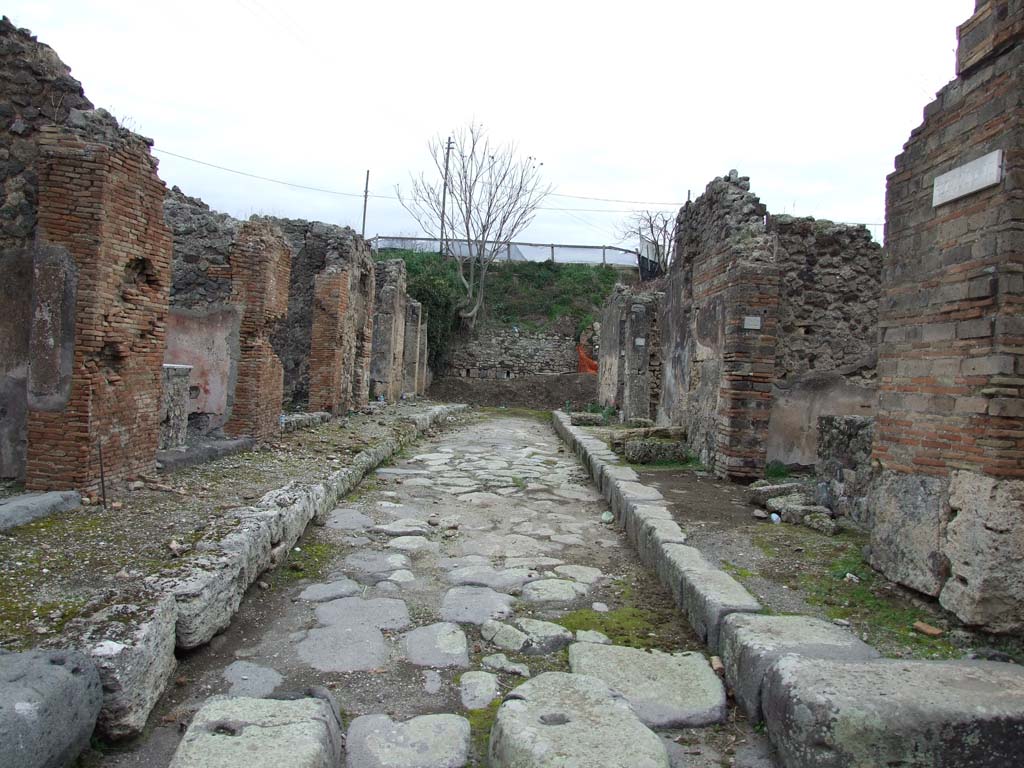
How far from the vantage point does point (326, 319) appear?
11.9 metres

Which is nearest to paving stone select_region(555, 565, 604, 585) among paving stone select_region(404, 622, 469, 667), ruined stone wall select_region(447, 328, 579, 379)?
paving stone select_region(404, 622, 469, 667)

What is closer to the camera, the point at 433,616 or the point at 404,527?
the point at 433,616

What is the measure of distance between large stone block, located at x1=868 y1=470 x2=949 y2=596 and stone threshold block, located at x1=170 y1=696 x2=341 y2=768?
300cm

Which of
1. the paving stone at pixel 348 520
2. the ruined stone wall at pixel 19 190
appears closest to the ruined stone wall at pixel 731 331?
the paving stone at pixel 348 520

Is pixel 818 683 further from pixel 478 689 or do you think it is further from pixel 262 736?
pixel 262 736

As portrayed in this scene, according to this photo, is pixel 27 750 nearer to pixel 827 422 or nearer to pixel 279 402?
pixel 827 422

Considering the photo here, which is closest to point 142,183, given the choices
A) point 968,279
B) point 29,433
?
point 29,433

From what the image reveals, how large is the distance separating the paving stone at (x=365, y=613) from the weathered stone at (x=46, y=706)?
153cm

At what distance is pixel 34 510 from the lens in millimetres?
4340

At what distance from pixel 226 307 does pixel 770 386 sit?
20.7ft

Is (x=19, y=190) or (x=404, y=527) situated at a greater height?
(x=19, y=190)

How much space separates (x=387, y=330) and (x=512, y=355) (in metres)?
10.9

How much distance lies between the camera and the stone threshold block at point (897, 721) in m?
2.33

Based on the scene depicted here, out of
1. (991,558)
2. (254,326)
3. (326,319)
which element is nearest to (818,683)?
(991,558)
